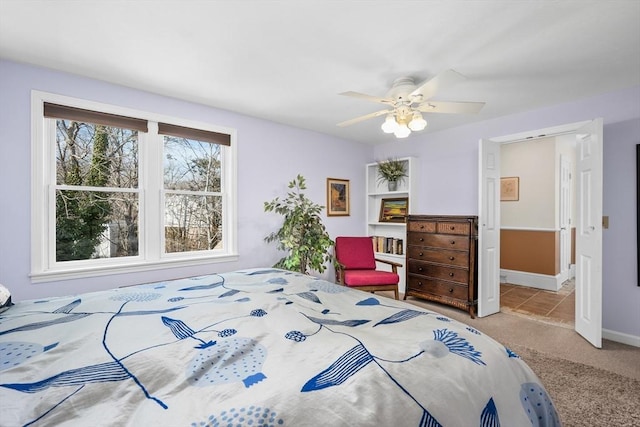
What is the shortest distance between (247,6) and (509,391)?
7.33ft

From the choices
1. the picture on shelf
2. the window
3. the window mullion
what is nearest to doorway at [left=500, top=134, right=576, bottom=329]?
the picture on shelf

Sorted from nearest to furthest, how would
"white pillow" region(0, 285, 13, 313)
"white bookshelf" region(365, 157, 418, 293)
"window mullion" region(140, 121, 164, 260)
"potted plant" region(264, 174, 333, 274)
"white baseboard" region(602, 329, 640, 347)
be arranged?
"white pillow" region(0, 285, 13, 313) → "white baseboard" region(602, 329, 640, 347) → "window mullion" region(140, 121, 164, 260) → "potted plant" region(264, 174, 333, 274) → "white bookshelf" region(365, 157, 418, 293)

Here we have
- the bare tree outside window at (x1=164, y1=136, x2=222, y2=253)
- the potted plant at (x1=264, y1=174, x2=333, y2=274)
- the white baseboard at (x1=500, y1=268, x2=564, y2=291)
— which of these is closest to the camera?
the bare tree outside window at (x1=164, y1=136, x2=222, y2=253)

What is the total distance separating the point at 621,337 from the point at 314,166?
3903 millimetres

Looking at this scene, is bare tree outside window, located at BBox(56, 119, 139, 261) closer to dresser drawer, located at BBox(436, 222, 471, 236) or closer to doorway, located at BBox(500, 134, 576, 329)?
dresser drawer, located at BBox(436, 222, 471, 236)

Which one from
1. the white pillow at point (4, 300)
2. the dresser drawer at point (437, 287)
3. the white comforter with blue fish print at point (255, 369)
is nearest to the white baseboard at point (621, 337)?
the dresser drawer at point (437, 287)

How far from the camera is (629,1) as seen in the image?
1.67 meters

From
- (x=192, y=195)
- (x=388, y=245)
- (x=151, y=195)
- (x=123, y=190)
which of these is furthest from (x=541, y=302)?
(x=123, y=190)

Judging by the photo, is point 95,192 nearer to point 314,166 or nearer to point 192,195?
point 192,195

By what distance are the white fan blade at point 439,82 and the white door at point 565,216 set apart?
14.0 ft

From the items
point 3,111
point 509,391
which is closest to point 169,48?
point 3,111

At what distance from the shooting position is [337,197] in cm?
468

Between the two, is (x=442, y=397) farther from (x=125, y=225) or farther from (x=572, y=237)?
(x=572, y=237)

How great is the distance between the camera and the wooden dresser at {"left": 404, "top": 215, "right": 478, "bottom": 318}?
357cm
